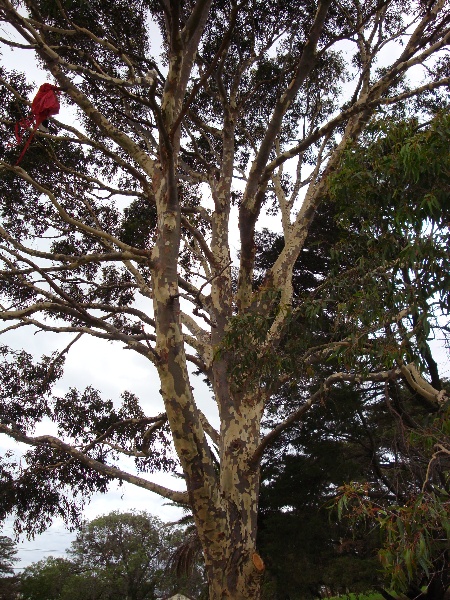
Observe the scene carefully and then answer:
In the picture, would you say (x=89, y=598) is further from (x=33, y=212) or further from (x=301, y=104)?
(x=301, y=104)

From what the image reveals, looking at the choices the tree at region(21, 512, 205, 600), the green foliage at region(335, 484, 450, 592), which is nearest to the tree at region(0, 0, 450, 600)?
the green foliage at region(335, 484, 450, 592)

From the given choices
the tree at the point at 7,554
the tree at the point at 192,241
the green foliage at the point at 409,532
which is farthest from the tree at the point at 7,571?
the green foliage at the point at 409,532

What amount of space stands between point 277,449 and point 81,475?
4.94 meters

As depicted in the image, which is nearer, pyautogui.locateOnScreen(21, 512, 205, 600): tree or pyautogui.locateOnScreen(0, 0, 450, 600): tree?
pyautogui.locateOnScreen(0, 0, 450, 600): tree

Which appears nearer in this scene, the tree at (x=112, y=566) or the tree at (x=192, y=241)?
the tree at (x=192, y=241)

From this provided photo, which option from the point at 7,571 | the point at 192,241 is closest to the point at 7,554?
the point at 7,571

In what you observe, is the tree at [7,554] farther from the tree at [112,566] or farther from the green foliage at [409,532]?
the green foliage at [409,532]

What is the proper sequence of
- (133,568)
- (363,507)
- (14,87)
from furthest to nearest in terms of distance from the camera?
1. (133,568)
2. (14,87)
3. (363,507)

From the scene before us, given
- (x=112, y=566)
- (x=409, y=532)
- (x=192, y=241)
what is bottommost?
(x=409, y=532)

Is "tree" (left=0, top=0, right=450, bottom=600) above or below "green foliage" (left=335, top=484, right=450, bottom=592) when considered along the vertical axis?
above

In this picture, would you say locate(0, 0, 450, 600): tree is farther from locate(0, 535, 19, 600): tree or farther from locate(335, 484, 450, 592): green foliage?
locate(0, 535, 19, 600): tree

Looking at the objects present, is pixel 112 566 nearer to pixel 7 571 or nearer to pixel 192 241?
pixel 7 571

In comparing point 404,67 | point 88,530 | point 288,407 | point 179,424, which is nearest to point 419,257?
point 179,424

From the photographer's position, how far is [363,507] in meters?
2.23
